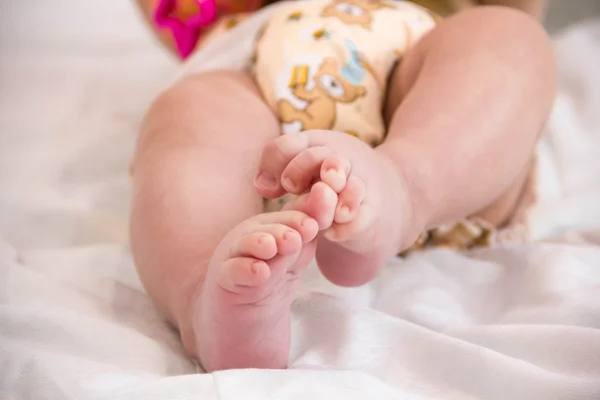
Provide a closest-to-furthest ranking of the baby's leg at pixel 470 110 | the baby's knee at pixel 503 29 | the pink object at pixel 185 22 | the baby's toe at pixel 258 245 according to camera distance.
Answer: the baby's toe at pixel 258 245
the baby's leg at pixel 470 110
the baby's knee at pixel 503 29
the pink object at pixel 185 22

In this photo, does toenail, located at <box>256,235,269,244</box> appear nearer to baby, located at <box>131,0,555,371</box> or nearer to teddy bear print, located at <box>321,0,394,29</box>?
baby, located at <box>131,0,555,371</box>

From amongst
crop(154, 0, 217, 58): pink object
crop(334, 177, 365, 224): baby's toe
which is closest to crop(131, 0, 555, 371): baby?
crop(334, 177, 365, 224): baby's toe

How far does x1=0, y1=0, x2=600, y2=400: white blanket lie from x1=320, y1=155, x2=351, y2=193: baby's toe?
0.14 meters

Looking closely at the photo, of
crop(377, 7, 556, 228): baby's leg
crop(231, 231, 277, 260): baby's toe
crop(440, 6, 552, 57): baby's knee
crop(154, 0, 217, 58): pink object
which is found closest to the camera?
crop(231, 231, 277, 260): baby's toe

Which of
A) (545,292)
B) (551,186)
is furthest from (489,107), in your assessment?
(551,186)

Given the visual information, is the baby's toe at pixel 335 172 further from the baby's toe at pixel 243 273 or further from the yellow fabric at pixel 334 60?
the yellow fabric at pixel 334 60

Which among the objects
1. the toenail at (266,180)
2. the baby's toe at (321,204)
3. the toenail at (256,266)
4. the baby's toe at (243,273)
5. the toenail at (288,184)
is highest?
the baby's toe at (321,204)

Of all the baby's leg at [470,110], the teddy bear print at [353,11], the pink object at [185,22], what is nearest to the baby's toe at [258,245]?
the baby's leg at [470,110]

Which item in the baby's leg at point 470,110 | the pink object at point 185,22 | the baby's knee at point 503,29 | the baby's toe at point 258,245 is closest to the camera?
the baby's toe at point 258,245

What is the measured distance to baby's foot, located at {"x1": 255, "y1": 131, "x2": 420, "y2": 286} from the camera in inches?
17.1

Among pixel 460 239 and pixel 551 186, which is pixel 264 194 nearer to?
pixel 460 239

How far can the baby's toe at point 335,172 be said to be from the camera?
426 millimetres

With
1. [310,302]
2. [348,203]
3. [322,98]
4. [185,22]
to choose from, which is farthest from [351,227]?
[185,22]

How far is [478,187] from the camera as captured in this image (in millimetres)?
615
